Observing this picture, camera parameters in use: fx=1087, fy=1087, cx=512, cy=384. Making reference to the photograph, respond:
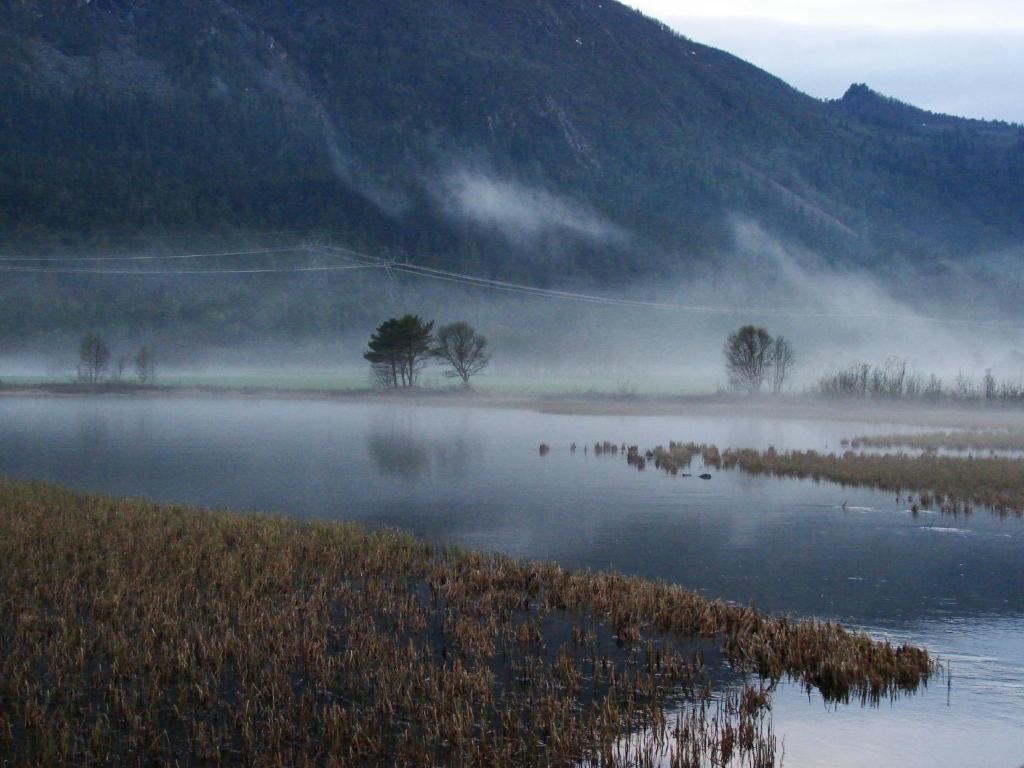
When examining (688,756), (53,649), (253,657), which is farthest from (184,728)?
(688,756)

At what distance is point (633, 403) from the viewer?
9719cm

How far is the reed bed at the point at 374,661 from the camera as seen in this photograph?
11.4 m

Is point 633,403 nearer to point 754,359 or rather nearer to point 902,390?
point 754,359

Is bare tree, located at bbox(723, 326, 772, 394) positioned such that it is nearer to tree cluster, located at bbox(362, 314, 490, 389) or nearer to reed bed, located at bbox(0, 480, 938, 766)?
tree cluster, located at bbox(362, 314, 490, 389)

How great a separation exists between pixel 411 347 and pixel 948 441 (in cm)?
6167

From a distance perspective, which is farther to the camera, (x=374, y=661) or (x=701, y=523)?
(x=701, y=523)

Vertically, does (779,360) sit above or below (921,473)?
above

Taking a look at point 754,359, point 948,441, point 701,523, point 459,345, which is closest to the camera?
point 701,523

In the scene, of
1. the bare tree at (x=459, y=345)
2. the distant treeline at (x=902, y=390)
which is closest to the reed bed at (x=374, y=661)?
the distant treeline at (x=902, y=390)

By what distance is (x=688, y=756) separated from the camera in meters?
11.2

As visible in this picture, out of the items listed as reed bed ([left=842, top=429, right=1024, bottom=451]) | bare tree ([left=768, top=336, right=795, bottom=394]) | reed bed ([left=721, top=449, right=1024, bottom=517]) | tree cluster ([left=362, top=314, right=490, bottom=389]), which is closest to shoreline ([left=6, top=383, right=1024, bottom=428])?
tree cluster ([left=362, top=314, right=490, bottom=389])

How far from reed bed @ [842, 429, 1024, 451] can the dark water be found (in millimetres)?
2059

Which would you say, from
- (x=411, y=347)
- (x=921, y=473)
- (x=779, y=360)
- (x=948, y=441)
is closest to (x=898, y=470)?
(x=921, y=473)

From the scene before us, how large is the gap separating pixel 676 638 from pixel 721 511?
49.1 feet
